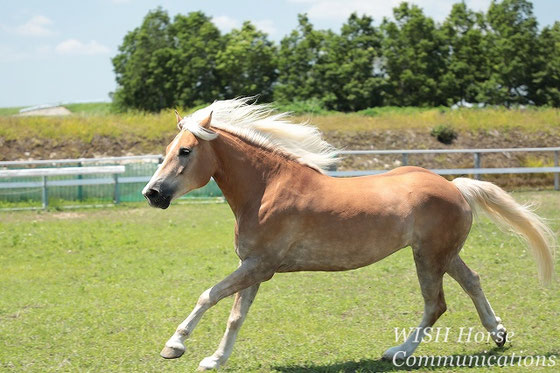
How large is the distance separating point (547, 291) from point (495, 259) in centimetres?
208

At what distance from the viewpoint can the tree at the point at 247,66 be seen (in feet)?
149

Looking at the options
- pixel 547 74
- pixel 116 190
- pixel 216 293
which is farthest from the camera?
pixel 547 74

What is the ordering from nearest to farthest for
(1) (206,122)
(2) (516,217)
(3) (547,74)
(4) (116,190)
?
(1) (206,122) < (2) (516,217) < (4) (116,190) < (3) (547,74)

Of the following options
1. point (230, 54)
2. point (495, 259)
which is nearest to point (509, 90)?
point (230, 54)

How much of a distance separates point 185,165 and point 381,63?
4034 centimetres

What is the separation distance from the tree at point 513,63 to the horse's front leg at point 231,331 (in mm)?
38157

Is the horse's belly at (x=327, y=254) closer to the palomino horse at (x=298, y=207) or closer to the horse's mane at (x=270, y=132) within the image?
the palomino horse at (x=298, y=207)

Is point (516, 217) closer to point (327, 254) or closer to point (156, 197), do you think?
point (327, 254)

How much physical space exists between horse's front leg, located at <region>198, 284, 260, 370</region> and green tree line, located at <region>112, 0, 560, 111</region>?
35794 millimetres

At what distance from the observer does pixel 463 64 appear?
4366 centimetres

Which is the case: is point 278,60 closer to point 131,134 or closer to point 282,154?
point 131,134

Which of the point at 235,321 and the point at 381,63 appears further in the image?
the point at 381,63

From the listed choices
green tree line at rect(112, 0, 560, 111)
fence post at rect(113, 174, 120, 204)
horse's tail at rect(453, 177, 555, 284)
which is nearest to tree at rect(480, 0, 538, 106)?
green tree line at rect(112, 0, 560, 111)

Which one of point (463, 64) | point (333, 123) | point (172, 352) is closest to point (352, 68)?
point (463, 64)
